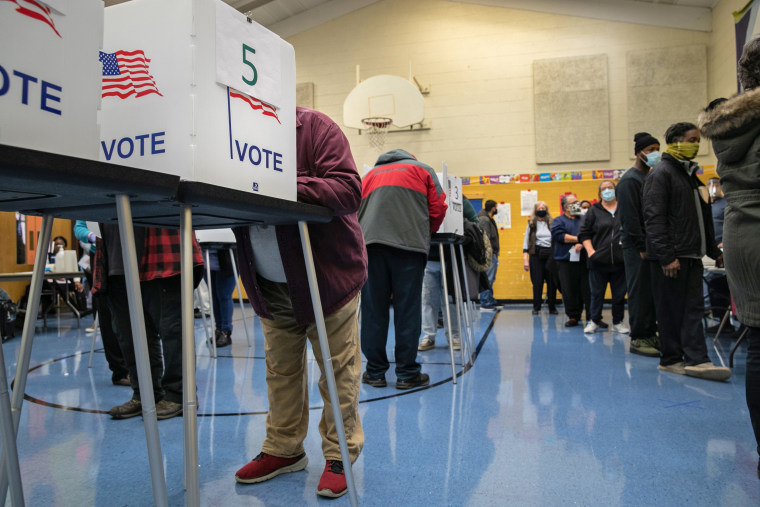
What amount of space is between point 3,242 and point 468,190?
6.27m

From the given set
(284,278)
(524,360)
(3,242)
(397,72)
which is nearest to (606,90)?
(397,72)

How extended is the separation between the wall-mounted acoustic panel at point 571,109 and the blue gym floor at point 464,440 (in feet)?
16.9

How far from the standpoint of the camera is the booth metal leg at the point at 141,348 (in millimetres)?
848

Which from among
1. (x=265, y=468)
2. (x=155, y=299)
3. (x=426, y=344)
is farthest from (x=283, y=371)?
(x=426, y=344)

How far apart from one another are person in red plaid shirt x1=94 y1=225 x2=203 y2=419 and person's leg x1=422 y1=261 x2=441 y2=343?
1931mm

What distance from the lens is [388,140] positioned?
8758 mm

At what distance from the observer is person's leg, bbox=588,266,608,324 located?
4.91 m

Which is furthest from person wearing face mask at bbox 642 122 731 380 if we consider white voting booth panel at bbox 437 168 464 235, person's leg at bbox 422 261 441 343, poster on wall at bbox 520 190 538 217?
poster on wall at bbox 520 190 538 217

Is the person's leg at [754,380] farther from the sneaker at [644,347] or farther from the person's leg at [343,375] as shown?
the sneaker at [644,347]

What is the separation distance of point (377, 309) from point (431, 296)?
49.9 inches

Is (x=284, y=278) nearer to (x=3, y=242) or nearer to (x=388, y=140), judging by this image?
(x=3, y=242)

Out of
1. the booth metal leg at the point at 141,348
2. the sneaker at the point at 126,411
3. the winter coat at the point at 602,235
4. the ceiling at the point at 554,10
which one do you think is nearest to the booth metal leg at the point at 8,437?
the booth metal leg at the point at 141,348

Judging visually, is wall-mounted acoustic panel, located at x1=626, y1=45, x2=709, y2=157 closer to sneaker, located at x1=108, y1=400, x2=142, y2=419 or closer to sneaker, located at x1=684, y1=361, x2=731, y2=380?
sneaker, located at x1=684, y1=361, x2=731, y2=380

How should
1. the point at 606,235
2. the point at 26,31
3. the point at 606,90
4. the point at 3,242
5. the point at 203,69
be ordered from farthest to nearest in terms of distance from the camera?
the point at 606,90, the point at 3,242, the point at 606,235, the point at 203,69, the point at 26,31
